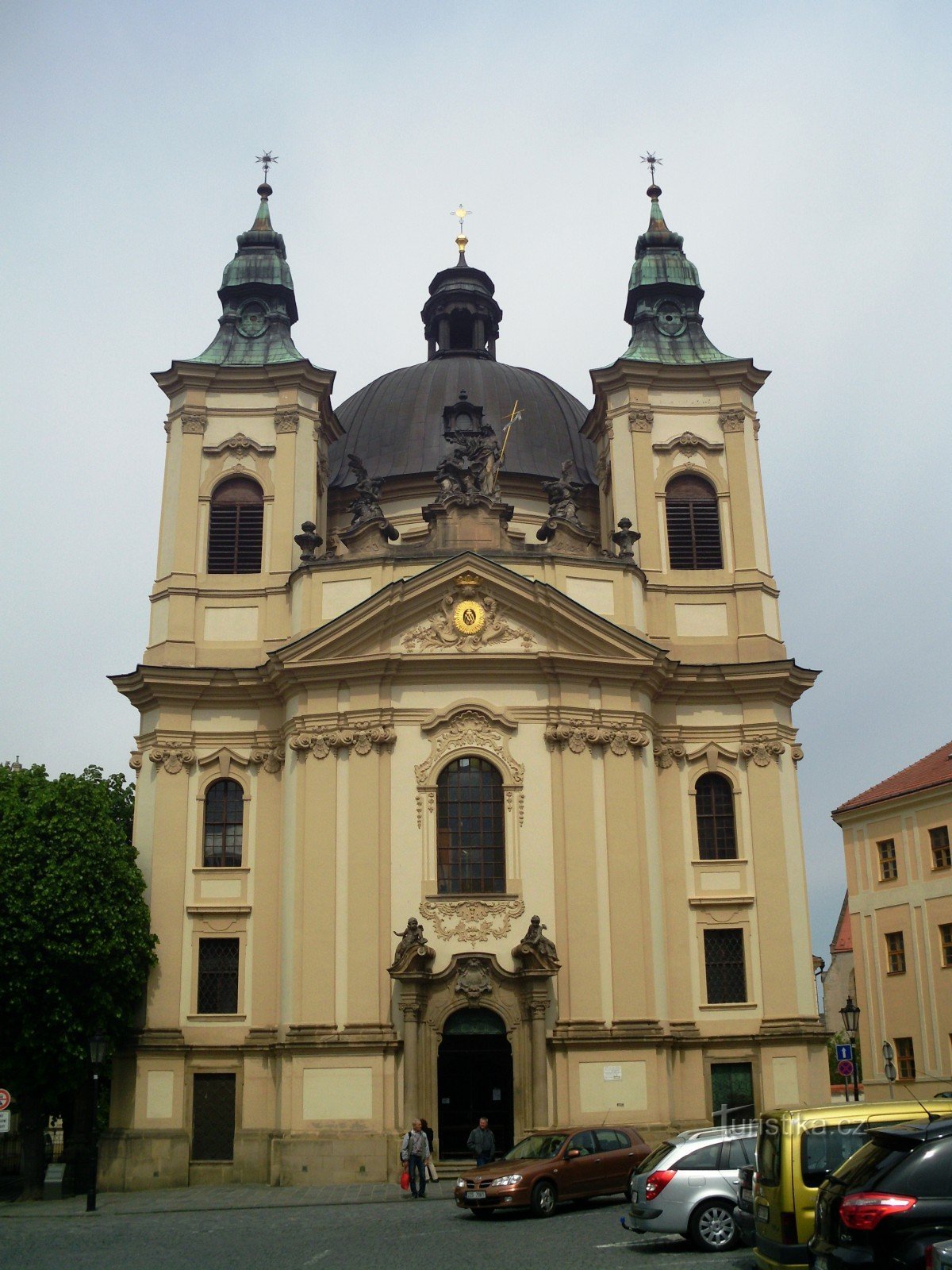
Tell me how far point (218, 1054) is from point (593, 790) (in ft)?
33.8

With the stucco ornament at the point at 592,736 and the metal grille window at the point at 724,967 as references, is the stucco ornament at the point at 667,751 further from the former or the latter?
the metal grille window at the point at 724,967

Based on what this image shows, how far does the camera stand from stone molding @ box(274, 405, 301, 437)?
122 feet

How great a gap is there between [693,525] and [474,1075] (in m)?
15.1

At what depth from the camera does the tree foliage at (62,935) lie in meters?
29.0

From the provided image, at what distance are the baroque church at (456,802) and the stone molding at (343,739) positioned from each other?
0.08 metres

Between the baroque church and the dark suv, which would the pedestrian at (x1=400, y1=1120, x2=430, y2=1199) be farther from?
the dark suv

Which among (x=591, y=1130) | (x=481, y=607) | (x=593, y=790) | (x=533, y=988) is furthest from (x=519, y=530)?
Result: (x=591, y=1130)

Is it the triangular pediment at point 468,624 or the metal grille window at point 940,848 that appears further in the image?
the metal grille window at point 940,848

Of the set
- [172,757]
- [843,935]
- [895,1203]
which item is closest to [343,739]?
[172,757]

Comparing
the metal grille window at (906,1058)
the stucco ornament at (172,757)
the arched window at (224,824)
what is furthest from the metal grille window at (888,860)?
the stucco ornament at (172,757)

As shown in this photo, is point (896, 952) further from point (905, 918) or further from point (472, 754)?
point (472, 754)

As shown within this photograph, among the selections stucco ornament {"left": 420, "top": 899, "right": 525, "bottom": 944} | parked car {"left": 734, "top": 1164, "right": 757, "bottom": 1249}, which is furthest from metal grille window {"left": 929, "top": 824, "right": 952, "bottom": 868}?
parked car {"left": 734, "top": 1164, "right": 757, "bottom": 1249}

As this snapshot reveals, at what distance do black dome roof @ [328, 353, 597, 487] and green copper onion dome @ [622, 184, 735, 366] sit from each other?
15.3 ft

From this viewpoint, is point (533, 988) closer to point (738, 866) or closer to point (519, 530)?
point (738, 866)
